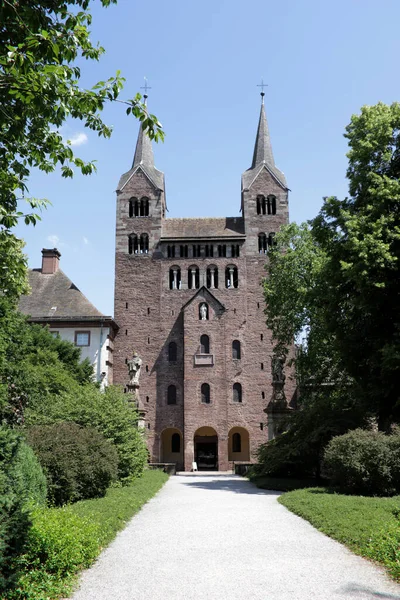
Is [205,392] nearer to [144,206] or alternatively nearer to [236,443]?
[236,443]

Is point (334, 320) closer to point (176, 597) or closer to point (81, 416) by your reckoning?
point (81, 416)

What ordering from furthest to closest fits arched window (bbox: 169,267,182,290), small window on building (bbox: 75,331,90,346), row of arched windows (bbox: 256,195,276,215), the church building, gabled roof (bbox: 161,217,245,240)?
row of arched windows (bbox: 256,195,276,215)
gabled roof (bbox: 161,217,245,240)
arched window (bbox: 169,267,182,290)
the church building
small window on building (bbox: 75,331,90,346)

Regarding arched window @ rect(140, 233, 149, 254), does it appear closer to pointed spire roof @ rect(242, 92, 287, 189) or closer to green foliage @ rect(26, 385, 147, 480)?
pointed spire roof @ rect(242, 92, 287, 189)

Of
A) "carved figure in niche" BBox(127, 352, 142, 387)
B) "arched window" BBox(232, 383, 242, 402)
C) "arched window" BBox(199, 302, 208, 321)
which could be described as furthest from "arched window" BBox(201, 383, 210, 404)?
"carved figure in niche" BBox(127, 352, 142, 387)

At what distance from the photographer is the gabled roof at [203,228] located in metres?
51.0

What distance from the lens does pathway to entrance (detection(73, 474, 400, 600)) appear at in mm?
6836

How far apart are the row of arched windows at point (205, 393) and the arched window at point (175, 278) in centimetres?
859

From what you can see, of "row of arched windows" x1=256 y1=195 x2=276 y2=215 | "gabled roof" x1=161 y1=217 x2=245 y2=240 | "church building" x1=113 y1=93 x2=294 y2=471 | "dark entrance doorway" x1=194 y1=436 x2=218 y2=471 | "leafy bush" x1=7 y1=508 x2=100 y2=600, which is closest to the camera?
"leafy bush" x1=7 y1=508 x2=100 y2=600

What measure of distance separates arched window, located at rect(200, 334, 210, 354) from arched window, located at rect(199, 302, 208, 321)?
1.46m

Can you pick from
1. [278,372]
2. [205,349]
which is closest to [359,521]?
[278,372]

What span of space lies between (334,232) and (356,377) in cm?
570

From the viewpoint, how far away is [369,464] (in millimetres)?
15820

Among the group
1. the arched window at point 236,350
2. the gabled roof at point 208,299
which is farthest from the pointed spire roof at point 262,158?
the arched window at point 236,350

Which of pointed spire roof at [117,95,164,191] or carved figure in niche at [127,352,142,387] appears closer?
carved figure in niche at [127,352,142,387]
